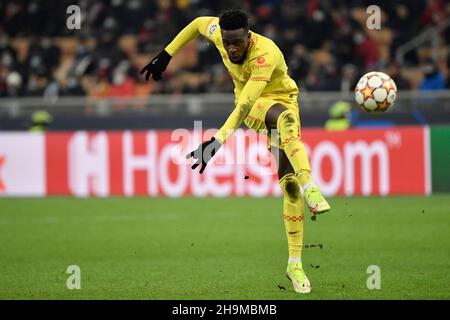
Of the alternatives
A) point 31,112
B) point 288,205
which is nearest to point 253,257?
point 288,205

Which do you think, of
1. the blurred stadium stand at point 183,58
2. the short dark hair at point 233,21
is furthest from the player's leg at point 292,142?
the blurred stadium stand at point 183,58

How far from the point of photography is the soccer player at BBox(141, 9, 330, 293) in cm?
848

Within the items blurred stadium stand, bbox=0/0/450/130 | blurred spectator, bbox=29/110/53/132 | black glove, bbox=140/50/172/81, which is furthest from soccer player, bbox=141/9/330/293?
blurred spectator, bbox=29/110/53/132

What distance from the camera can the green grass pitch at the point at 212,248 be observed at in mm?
8719

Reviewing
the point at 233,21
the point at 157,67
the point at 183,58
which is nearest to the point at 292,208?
the point at 233,21

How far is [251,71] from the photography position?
28.6 feet

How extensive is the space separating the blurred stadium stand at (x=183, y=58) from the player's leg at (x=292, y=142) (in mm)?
10444

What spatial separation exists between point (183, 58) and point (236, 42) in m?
15.3

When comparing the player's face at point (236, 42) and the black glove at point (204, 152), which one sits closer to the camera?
the black glove at point (204, 152)

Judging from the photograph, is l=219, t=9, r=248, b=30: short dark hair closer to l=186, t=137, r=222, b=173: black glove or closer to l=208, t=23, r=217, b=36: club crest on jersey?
l=208, t=23, r=217, b=36: club crest on jersey

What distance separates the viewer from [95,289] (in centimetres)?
877

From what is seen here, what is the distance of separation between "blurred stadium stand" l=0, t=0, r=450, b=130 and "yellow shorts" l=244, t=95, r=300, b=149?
1024cm

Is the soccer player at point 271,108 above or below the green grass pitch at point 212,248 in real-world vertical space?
above

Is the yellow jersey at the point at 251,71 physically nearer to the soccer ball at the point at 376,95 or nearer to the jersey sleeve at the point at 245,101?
the jersey sleeve at the point at 245,101
